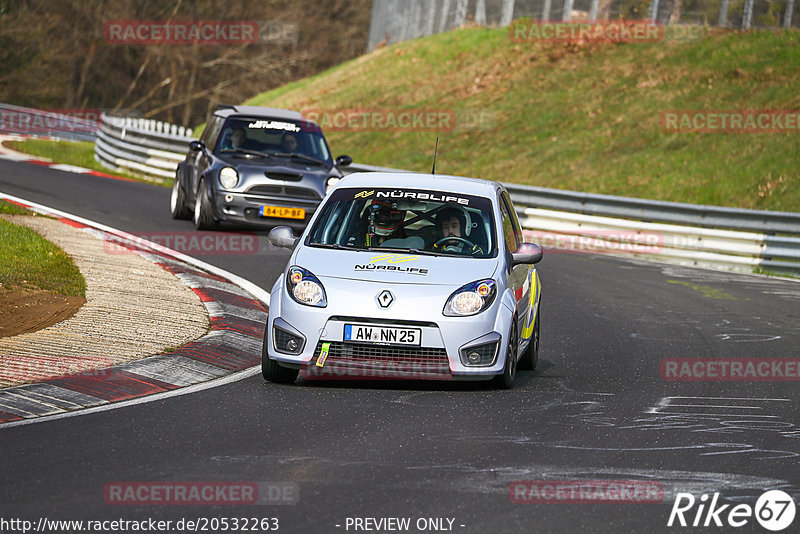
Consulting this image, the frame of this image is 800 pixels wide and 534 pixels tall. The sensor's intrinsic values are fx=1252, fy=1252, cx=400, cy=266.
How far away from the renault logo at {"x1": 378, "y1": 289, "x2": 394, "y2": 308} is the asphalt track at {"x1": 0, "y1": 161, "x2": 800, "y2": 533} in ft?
2.02

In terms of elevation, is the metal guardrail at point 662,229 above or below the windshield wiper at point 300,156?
below

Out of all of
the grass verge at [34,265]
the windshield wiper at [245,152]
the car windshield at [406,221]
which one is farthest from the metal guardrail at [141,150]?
the car windshield at [406,221]

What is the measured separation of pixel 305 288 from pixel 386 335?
0.70 metres

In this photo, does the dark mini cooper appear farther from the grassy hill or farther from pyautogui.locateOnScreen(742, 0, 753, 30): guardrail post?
pyautogui.locateOnScreen(742, 0, 753, 30): guardrail post

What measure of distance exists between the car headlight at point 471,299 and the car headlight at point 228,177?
30.0 feet

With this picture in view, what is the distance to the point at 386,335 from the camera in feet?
26.9

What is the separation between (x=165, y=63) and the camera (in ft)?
194

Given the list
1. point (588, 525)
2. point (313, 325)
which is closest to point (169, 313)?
point (313, 325)

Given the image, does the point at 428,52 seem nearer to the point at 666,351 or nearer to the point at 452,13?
the point at 452,13

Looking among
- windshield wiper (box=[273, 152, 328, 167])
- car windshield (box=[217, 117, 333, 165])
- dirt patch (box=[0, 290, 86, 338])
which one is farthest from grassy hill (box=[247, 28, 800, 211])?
Result: dirt patch (box=[0, 290, 86, 338])

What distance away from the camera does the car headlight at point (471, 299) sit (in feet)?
27.5

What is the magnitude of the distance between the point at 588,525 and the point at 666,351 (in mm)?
5808

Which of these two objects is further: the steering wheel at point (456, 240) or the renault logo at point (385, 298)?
the steering wheel at point (456, 240)

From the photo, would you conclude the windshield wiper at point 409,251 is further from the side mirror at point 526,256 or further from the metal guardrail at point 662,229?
the metal guardrail at point 662,229
